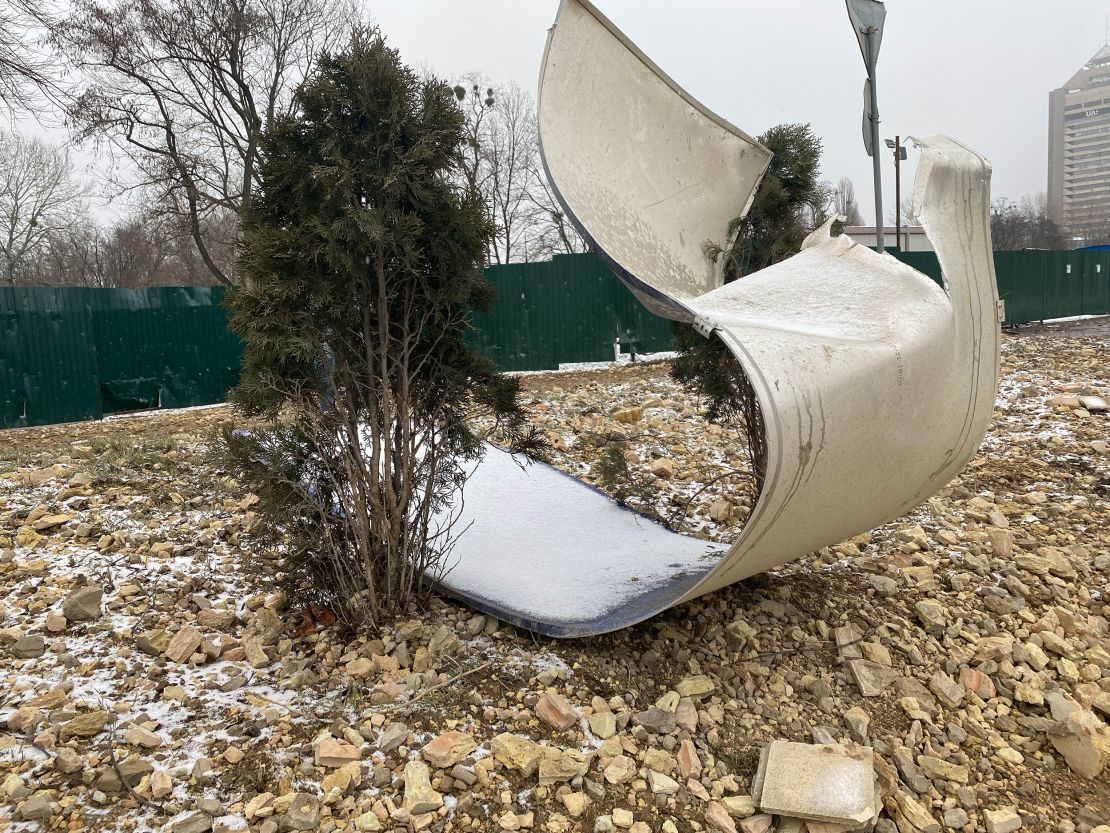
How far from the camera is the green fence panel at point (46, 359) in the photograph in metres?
9.80

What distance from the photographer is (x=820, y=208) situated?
16.9 ft

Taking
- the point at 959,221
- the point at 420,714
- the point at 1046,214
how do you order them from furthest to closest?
the point at 1046,214, the point at 959,221, the point at 420,714

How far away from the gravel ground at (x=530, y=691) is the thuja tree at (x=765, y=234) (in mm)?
1165

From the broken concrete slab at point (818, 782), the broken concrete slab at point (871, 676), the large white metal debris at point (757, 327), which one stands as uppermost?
the large white metal debris at point (757, 327)

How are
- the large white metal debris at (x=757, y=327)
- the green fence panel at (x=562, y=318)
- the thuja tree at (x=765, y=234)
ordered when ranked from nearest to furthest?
the large white metal debris at (x=757, y=327) < the thuja tree at (x=765, y=234) < the green fence panel at (x=562, y=318)

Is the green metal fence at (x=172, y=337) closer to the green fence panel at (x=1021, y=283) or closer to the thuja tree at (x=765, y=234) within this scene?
the green fence panel at (x=1021, y=283)

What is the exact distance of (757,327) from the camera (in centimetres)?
268

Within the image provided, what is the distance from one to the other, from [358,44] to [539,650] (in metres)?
2.55

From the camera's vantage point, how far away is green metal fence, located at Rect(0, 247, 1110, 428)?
32.7 ft

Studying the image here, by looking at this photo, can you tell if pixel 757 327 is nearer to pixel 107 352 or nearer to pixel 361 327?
pixel 361 327

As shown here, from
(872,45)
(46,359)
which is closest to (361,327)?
(872,45)

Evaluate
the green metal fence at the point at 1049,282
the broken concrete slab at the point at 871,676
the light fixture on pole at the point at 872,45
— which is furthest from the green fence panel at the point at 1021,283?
the broken concrete slab at the point at 871,676

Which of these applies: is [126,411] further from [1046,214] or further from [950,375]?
[1046,214]

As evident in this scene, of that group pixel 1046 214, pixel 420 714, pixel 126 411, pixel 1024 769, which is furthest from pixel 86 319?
pixel 1046 214
